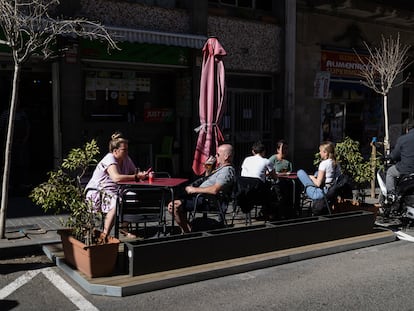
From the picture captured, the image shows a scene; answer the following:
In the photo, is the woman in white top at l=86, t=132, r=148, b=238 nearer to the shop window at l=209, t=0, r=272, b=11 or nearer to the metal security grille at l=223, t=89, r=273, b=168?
the metal security grille at l=223, t=89, r=273, b=168

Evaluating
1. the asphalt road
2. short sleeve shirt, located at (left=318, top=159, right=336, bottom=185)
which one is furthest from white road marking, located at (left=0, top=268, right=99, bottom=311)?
short sleeve shirt, located at (left=318, top=159, right=336, bottom=185)

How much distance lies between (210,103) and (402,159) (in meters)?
3.25

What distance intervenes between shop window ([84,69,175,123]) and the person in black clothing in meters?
5.71

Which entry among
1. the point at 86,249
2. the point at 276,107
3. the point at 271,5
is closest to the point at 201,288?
the point at 86,249

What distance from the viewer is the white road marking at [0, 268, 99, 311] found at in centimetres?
461

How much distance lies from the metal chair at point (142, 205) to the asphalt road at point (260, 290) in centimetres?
108

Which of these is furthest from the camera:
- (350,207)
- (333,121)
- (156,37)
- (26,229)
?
(333,121)

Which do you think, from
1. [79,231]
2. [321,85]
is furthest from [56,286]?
[321,85]

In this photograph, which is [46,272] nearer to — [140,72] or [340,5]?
[140,72]

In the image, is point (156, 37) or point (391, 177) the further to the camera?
point (156, 37)

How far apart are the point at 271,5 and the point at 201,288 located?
10848 mm

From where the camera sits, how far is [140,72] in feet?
38.5

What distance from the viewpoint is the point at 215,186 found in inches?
250

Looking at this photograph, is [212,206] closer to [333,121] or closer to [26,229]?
[26,229]
